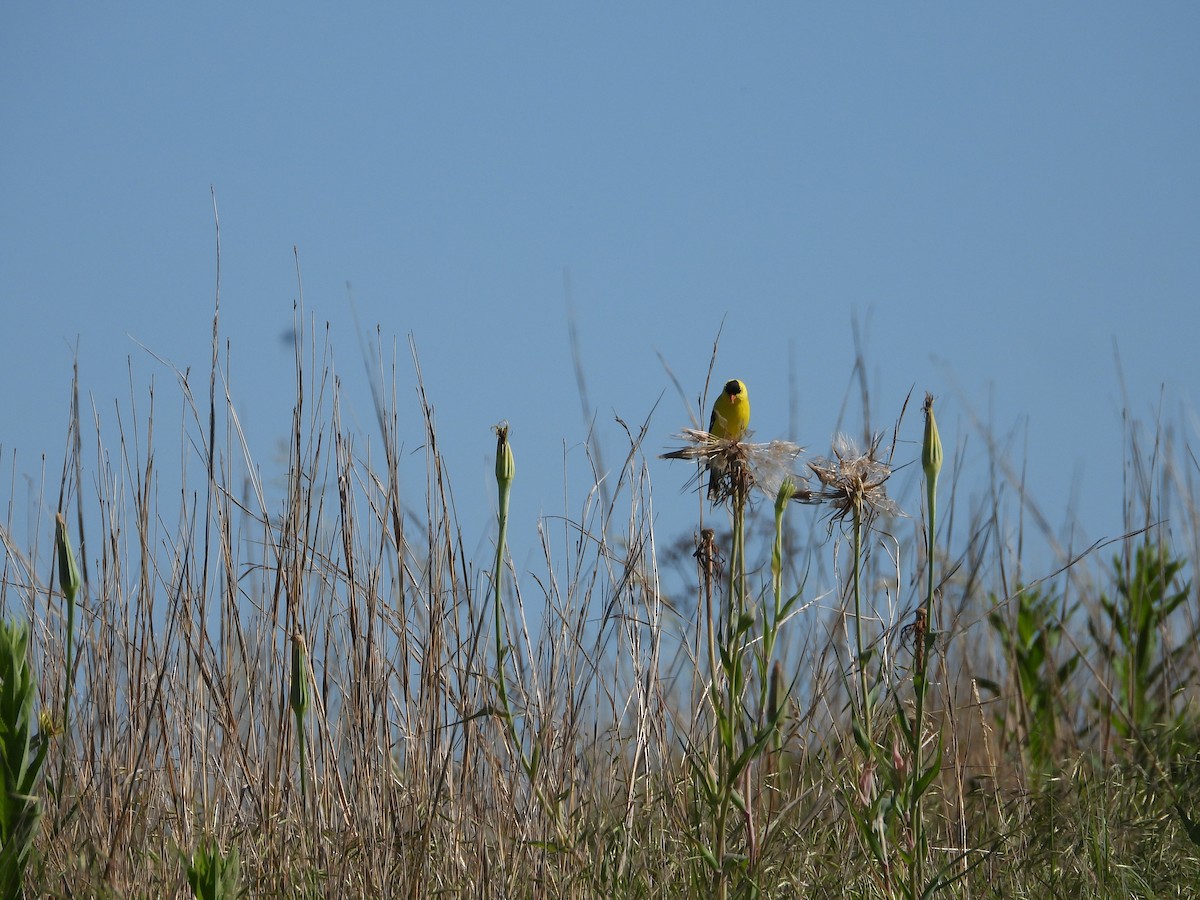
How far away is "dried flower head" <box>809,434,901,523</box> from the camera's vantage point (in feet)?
6.43

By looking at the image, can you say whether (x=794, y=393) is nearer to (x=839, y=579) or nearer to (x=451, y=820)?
(x=839, y=579)

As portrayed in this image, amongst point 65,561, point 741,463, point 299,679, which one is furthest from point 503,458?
point 65,561

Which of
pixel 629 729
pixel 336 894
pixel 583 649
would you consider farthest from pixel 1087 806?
pixel 336 894

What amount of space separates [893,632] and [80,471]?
1678mm

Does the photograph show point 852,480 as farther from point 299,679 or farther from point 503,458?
point 299,679

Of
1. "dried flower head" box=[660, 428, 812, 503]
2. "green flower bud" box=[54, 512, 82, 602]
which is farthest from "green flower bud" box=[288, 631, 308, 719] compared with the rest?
"dried flower head" box=[660, 428, 812, 503]

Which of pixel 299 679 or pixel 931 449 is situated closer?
pixel 931 449

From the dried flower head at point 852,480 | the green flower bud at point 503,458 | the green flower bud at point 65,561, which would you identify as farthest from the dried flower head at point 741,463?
the green flower bud at point 65,561

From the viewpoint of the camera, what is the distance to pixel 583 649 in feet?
7.83

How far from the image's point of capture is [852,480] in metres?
1.95

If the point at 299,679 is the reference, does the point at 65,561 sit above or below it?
above

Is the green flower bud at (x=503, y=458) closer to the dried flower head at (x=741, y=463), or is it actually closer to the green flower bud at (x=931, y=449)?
the dried flower head at (x=741, y=463)

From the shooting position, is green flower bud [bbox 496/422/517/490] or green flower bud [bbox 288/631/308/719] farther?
green flower bud [bbox 288/631/308/719]

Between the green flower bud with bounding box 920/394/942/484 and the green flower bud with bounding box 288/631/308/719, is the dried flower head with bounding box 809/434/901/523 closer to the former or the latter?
the green flower bud with bounding box 920/394/942/484
